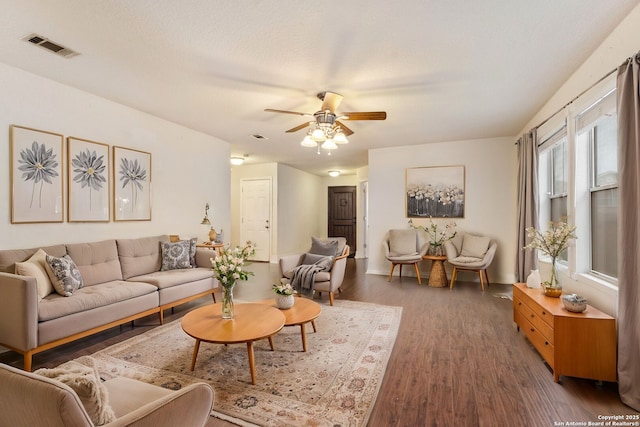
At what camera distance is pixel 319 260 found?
4.68 m

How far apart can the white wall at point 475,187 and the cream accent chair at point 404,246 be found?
29 cm

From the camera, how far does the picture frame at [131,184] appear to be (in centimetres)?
395

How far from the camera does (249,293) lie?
16.0 feet

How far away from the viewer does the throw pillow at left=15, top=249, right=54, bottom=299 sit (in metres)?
2.70

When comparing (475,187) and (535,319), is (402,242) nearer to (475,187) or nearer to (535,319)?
(475,187)

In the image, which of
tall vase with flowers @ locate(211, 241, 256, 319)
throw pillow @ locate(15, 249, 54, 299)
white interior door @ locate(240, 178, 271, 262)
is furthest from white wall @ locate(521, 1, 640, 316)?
white interior door @ locate(240, 178, 271, 262)

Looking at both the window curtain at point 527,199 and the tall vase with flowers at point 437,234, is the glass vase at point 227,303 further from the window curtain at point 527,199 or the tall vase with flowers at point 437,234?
the tall vase with flowers at point 437,234

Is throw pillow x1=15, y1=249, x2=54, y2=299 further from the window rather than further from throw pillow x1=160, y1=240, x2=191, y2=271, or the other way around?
the window

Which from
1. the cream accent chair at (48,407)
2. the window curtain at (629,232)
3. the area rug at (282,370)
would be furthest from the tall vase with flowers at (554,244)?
the cream accent chair at (48,407)

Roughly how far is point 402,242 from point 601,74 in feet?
12.7

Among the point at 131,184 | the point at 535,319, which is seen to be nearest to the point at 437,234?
the point at 535,319

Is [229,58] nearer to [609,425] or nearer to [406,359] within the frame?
[406,359]

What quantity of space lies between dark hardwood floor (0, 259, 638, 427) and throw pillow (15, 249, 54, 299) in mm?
586

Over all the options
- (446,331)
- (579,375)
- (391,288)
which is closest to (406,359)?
(446,331)
